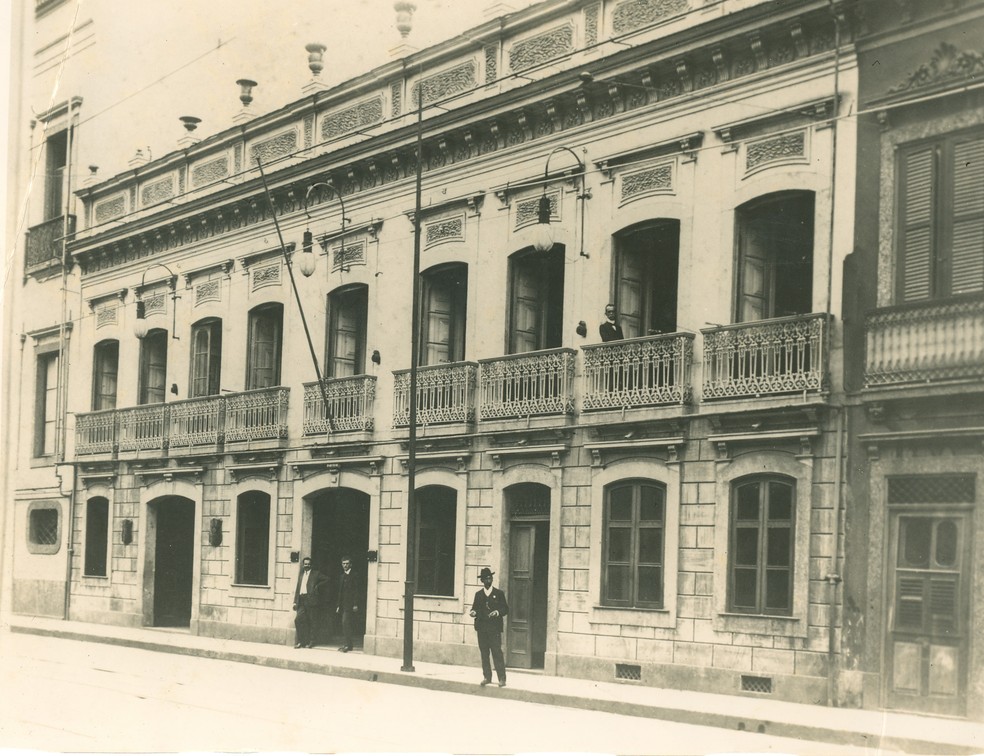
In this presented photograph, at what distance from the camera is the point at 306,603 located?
2331cm

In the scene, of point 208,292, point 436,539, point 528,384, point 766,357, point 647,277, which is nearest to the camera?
point 766,357

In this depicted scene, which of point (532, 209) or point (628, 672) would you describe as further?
point (532, 209)

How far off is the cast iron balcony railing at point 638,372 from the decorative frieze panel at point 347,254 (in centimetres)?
635

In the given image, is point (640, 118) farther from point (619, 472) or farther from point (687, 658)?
point (687, 658)

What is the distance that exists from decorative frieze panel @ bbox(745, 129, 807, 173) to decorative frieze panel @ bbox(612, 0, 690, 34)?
8.15ft

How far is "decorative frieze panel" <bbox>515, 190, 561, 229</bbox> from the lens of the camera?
1975 cm

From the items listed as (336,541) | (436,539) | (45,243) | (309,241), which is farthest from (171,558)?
(436,539)

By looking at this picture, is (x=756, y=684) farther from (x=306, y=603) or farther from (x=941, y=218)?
(x=306, y=603)

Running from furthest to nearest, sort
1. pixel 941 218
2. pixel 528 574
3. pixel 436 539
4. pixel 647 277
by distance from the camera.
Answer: pixel 436 539 → pixel 528 574 → pixel 647 277 → pixel 941 218

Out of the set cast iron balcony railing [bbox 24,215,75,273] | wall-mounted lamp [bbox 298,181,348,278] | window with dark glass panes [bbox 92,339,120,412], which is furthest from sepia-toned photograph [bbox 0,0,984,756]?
cast iron balcony railing [bbox 24,215,75,273]

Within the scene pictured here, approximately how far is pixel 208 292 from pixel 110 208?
18.0ft

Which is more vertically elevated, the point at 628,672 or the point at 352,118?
the point at 352,118

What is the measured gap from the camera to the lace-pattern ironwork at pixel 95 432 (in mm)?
30125

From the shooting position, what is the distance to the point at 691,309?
1753 cm
